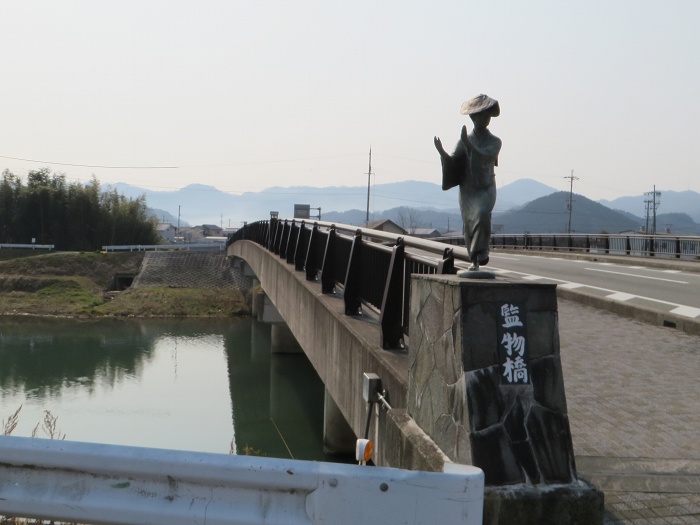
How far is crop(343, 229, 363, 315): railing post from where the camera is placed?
8.20 meters

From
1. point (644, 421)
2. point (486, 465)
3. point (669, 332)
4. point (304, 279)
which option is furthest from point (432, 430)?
point (304, 279)

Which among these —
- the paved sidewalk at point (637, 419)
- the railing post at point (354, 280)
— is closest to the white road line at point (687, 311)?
the paved sidewalk at point (637, 419)

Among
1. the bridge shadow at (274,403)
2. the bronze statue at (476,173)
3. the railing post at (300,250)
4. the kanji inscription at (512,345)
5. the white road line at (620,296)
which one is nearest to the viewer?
the kanji inscription at (512,345)

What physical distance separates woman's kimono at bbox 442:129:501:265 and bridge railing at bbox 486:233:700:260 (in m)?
22.7

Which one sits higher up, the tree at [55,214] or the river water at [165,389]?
the tree at [55,214]

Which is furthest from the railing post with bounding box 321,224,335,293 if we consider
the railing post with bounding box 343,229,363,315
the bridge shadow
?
the bridge shadow

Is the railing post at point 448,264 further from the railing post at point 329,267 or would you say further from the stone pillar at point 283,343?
the stone pillar at point 283,343

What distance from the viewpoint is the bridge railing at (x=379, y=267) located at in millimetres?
5797

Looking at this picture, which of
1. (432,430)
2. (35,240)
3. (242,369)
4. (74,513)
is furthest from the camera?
(35,240)

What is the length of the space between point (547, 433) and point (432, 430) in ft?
2.28

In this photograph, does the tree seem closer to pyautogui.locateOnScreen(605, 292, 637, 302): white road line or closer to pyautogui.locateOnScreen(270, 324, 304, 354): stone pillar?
pyautogui.locateOnScreen(270, 324, 304, 354): stone pillar

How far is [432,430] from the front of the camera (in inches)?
157

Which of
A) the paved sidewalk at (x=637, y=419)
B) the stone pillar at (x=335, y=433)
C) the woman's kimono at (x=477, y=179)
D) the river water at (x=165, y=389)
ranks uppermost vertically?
the woman's kimono at (x=477, y=179)

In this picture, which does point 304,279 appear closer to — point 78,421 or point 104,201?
point 78,421
